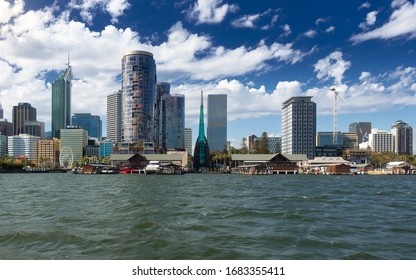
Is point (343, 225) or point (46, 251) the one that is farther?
point (343, 225)

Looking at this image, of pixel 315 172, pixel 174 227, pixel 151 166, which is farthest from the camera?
pixel 315 172

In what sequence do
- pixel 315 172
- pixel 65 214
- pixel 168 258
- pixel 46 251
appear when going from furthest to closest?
1. pixel 315 172
2. pixel 65 214
3. pixel 46 251
4. pixel 168 258

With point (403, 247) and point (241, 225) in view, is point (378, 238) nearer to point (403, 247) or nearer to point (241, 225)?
point (403, 247)

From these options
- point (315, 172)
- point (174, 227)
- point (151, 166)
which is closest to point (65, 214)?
point (174, 227)

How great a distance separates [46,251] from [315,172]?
155745mm

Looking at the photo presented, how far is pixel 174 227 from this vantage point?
23.1 meters

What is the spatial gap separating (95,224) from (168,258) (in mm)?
9379

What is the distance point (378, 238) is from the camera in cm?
2025

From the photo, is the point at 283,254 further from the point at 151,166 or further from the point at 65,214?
the point at 151,166
